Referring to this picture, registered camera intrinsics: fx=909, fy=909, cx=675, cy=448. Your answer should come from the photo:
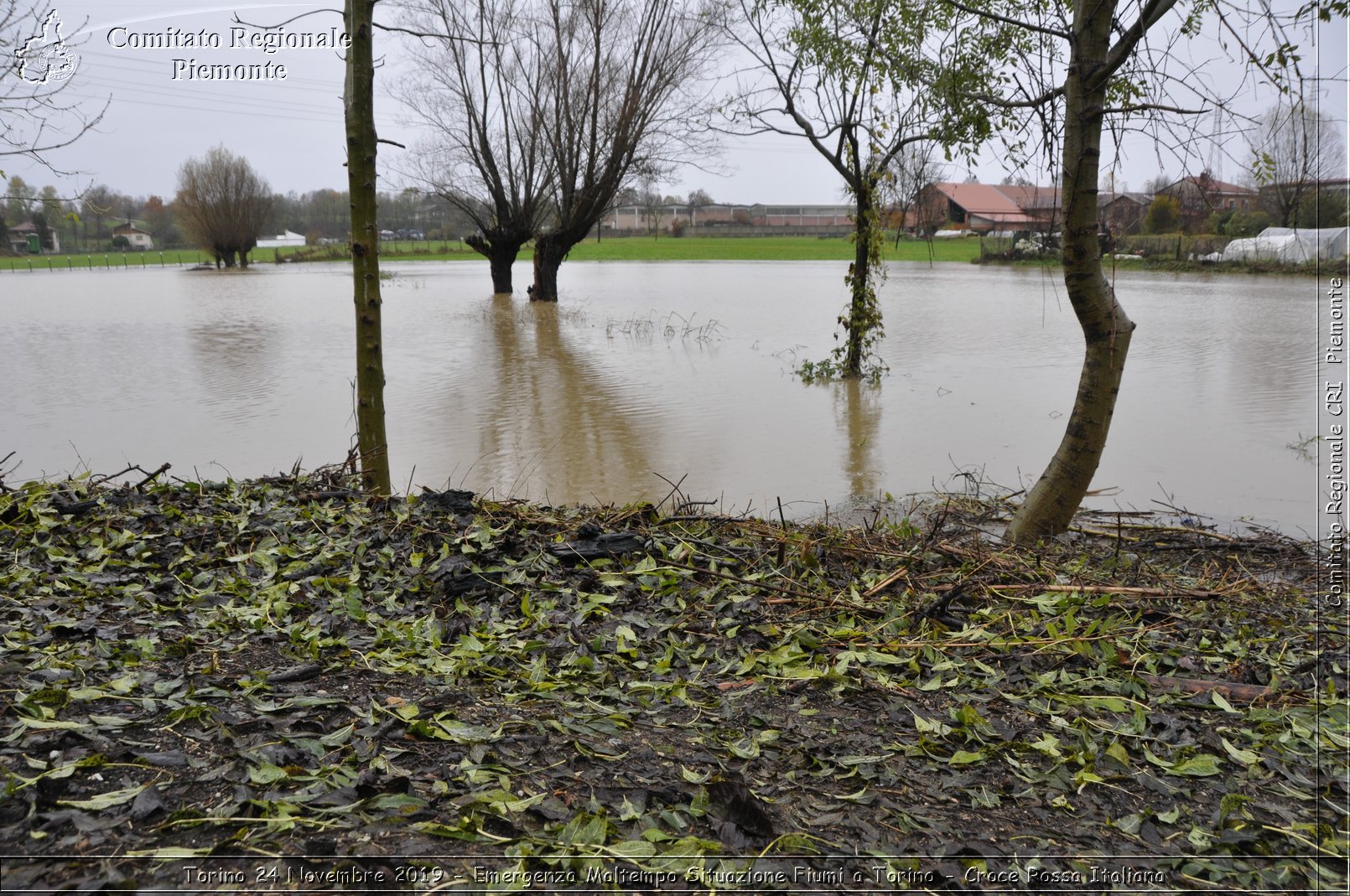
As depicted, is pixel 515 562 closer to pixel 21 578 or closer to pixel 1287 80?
pixel 21 578

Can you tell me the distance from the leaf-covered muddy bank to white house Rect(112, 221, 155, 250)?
1590 inches

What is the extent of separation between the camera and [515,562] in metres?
3.70

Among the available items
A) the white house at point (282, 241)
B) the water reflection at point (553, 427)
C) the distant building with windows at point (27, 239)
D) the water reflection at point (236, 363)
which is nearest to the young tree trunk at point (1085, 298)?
the water reflection at point (553, 427)

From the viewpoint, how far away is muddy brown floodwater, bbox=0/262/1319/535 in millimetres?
7473

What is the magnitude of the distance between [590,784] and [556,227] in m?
21.6

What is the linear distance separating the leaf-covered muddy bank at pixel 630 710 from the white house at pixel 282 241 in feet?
152

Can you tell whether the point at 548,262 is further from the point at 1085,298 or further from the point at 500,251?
the point at 1085,298

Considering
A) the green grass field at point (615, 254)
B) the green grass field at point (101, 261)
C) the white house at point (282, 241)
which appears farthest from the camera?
the white house at point (282, 241)

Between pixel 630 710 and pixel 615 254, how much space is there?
191ft

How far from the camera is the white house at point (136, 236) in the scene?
3809 centimetres

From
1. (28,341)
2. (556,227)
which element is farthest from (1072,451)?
(556,227)

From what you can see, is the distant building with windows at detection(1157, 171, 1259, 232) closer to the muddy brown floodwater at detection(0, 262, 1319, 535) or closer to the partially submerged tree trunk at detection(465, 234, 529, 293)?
the muddy brown floodwater at detection(0, 262, 1319, 535)

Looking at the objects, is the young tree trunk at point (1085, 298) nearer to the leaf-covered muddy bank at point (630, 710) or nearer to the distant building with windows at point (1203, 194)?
the distant building with windows at point (1203, 194)

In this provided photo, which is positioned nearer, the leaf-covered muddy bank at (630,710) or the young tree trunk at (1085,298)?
the leaf-covered muddy bank at (630,710)
